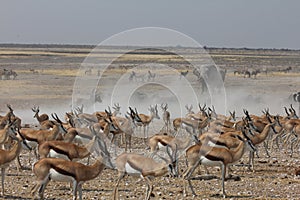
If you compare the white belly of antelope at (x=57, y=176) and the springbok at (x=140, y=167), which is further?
the springbok at (x=140, y=167)

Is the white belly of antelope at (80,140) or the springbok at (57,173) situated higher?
the white belly of antelope at (80,140)

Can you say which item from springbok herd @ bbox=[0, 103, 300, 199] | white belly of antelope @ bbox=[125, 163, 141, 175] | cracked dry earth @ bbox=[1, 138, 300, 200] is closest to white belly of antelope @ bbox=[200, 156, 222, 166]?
springbok herd @ bbox=[0, 103, 300, 199]

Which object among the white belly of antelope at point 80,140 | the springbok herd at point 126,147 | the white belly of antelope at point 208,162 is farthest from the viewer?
the white belly of antelope at point 80,140

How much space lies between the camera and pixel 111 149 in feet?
55.8

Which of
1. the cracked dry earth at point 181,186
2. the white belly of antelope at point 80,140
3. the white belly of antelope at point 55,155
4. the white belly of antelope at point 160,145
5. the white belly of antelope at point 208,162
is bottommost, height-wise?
the cracked dry earth at point 181,186

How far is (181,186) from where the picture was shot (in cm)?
1215

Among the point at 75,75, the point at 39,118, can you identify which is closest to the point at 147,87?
the point at 75,75

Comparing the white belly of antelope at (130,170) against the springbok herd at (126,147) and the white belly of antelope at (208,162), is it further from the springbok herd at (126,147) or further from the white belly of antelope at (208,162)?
the white belly of antelope at (208,162)

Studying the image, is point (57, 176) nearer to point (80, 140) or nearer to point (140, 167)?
point (140, 167)

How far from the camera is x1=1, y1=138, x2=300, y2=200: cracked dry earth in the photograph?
36.9 feet

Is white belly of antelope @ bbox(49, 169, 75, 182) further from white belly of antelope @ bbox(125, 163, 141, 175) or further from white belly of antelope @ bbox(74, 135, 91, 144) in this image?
white belly of antelope @ bbox(74, 135, 91, 144)

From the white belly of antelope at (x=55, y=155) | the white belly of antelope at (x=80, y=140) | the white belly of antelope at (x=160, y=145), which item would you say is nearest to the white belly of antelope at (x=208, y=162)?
the white belly of antelope at (x=160, y=145)

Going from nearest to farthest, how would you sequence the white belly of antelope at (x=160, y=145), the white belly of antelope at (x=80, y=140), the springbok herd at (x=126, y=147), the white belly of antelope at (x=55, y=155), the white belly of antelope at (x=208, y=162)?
1. the springbok herd at (x=126, y=147)
2. the white belly of antelope at (x=208, y=162)
3. the white belly of antelope at (x=55, y=155)
4. the white belly of antelope at (x=160, y=145)
5. the white belly of antelope at (x=80, y=140)

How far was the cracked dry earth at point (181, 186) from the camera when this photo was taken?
11242 millimetres
